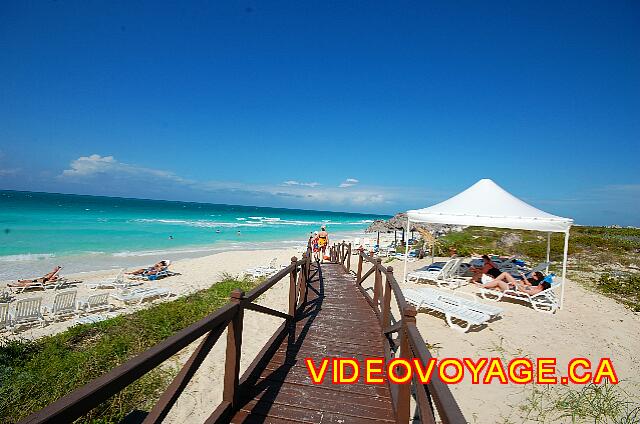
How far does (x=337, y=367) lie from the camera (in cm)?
395

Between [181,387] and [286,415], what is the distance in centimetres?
124

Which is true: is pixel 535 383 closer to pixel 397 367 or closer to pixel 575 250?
pixel 397 367

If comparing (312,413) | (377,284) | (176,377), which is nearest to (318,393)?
(312,413)

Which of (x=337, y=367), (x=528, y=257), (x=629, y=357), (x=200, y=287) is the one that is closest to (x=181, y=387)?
(x=337, y=367)

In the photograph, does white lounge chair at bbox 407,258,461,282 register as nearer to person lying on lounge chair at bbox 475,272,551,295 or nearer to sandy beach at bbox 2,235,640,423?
sandy beach at bbox 2,235,640,423

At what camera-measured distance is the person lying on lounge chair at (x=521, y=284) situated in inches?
328

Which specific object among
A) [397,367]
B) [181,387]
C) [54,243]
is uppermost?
[181,387]

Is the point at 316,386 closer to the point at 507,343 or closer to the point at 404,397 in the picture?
the point at 404,397

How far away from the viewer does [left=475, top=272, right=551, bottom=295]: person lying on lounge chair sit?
8.34 meters

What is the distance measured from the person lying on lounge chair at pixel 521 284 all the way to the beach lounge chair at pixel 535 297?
0.11m

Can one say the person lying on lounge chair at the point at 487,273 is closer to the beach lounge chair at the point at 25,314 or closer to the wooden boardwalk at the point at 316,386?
the wooden boardwalk at the point at 316,386

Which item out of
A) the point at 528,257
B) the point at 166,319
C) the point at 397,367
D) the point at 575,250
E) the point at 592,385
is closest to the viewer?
the point at 397,367

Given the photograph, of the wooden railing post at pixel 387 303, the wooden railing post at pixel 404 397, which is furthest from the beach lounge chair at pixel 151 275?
the wooden railing post at pixel 404 397

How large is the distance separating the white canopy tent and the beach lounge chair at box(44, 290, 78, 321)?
30.2 feet
